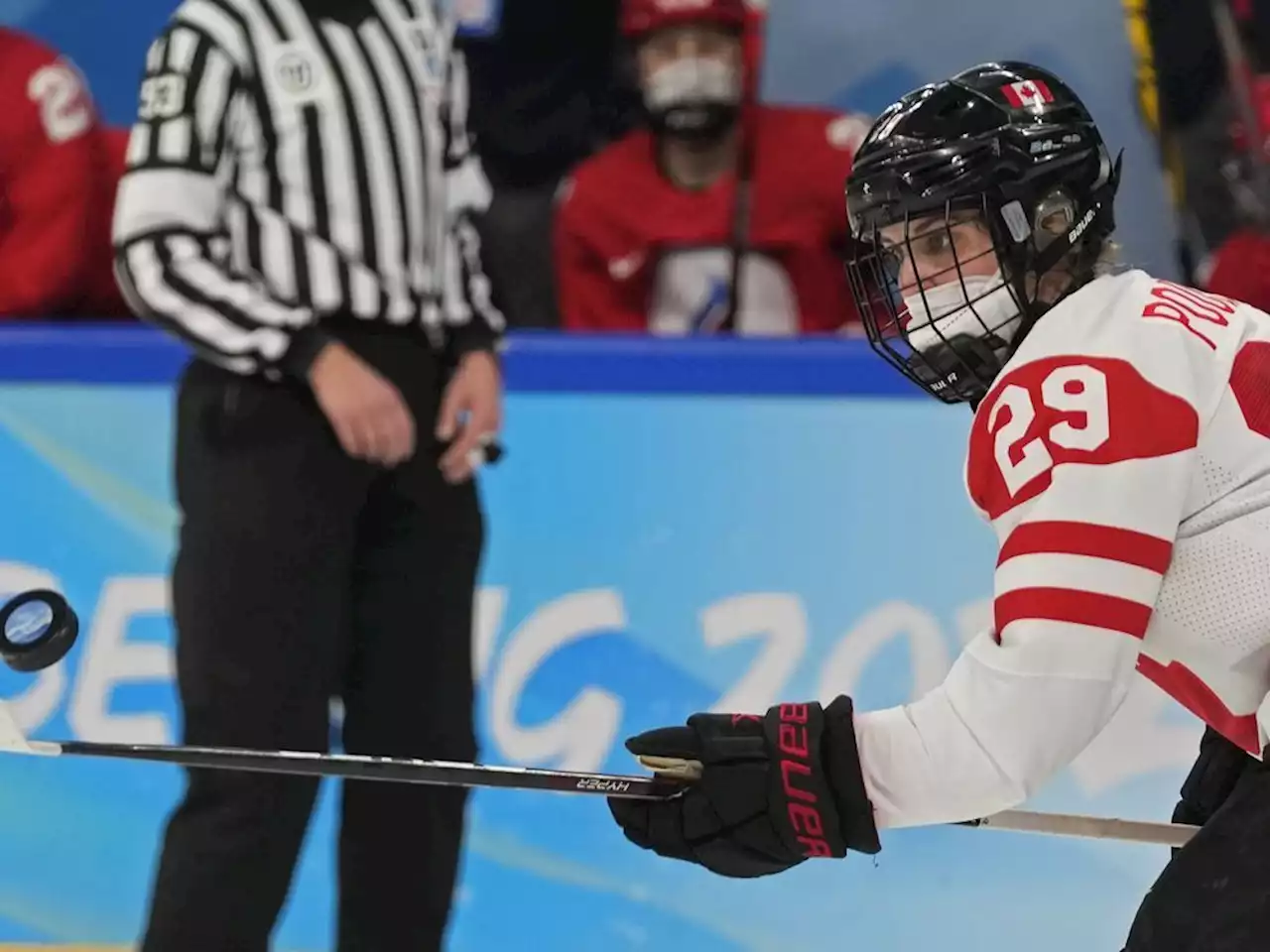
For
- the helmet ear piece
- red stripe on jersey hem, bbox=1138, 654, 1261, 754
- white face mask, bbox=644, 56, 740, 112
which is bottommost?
red stripe on jersey hem, bbox=1138, 654, 1261, 754

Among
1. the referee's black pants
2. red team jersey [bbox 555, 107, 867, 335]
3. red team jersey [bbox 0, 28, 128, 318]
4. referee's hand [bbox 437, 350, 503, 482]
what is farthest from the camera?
red team jersey [bbox 555, 107, 867, 335]

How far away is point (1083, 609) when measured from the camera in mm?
1074

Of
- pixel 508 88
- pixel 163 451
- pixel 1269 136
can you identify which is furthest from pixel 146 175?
pixel 1269 136

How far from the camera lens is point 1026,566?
1.09m

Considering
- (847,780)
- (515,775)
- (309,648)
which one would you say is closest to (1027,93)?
(847,780)

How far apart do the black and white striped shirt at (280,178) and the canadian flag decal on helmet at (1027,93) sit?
913 mm

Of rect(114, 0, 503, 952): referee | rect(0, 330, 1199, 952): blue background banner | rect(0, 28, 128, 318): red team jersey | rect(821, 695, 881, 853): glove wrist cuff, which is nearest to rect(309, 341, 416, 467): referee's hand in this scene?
rect(114, 0, 503, 952): referee

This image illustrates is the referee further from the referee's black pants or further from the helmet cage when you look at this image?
the helmet cage

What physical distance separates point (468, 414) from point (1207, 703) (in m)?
1.09

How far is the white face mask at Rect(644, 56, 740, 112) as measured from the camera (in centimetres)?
295

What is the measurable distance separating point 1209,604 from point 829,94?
275 cm

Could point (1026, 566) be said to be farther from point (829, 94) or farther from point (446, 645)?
point (829, 94)

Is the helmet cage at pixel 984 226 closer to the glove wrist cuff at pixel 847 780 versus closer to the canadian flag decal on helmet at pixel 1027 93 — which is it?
the canadian flag decal on helmet at pixel 1027 93

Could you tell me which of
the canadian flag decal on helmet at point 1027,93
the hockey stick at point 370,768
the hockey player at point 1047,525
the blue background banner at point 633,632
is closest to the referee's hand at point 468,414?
the blue background banner at point 633,632
